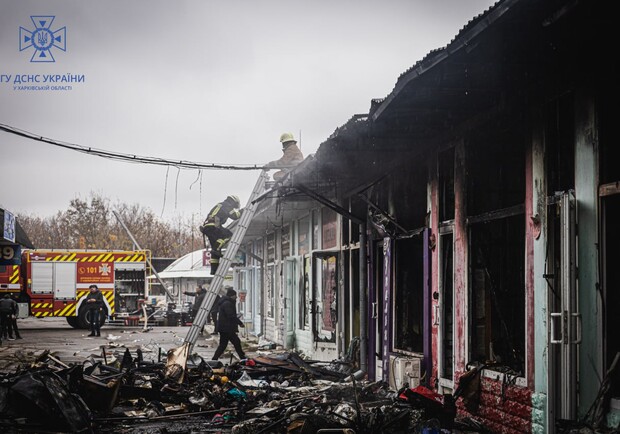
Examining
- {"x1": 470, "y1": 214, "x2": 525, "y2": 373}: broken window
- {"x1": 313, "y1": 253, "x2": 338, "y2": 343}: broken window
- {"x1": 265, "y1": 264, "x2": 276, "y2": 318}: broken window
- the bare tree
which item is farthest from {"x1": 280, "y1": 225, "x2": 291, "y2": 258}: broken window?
the bare tree

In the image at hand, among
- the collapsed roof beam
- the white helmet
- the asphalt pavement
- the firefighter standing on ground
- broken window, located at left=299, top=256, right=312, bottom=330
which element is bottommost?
the asphalt pavement

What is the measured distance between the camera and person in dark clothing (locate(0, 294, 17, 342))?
2791cm

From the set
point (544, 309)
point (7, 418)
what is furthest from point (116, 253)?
point (544, 309)

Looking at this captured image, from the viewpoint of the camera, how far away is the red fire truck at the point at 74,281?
118ft

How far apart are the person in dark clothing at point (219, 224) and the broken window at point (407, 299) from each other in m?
10.6

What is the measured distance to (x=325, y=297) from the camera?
18594mm

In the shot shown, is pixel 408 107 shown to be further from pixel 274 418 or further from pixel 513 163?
pixel 274 418

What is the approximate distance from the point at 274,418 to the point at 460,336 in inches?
102

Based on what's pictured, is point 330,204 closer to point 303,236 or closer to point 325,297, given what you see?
point 325,297

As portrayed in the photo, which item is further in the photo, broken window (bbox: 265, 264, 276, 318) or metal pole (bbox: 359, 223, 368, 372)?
broken window (bbox: 265, 264, 276, 318)

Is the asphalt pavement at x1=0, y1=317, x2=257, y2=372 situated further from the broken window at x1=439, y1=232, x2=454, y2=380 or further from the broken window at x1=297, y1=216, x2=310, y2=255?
the broken window at x1=439, y1=232, x2=454, y2=380

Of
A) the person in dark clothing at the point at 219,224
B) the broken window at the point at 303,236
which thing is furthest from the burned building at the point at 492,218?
the person in dark clothing at the point at 219,224

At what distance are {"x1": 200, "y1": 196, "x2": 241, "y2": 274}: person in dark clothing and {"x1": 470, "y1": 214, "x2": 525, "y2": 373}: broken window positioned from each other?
14.0 meters

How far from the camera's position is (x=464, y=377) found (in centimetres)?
970
